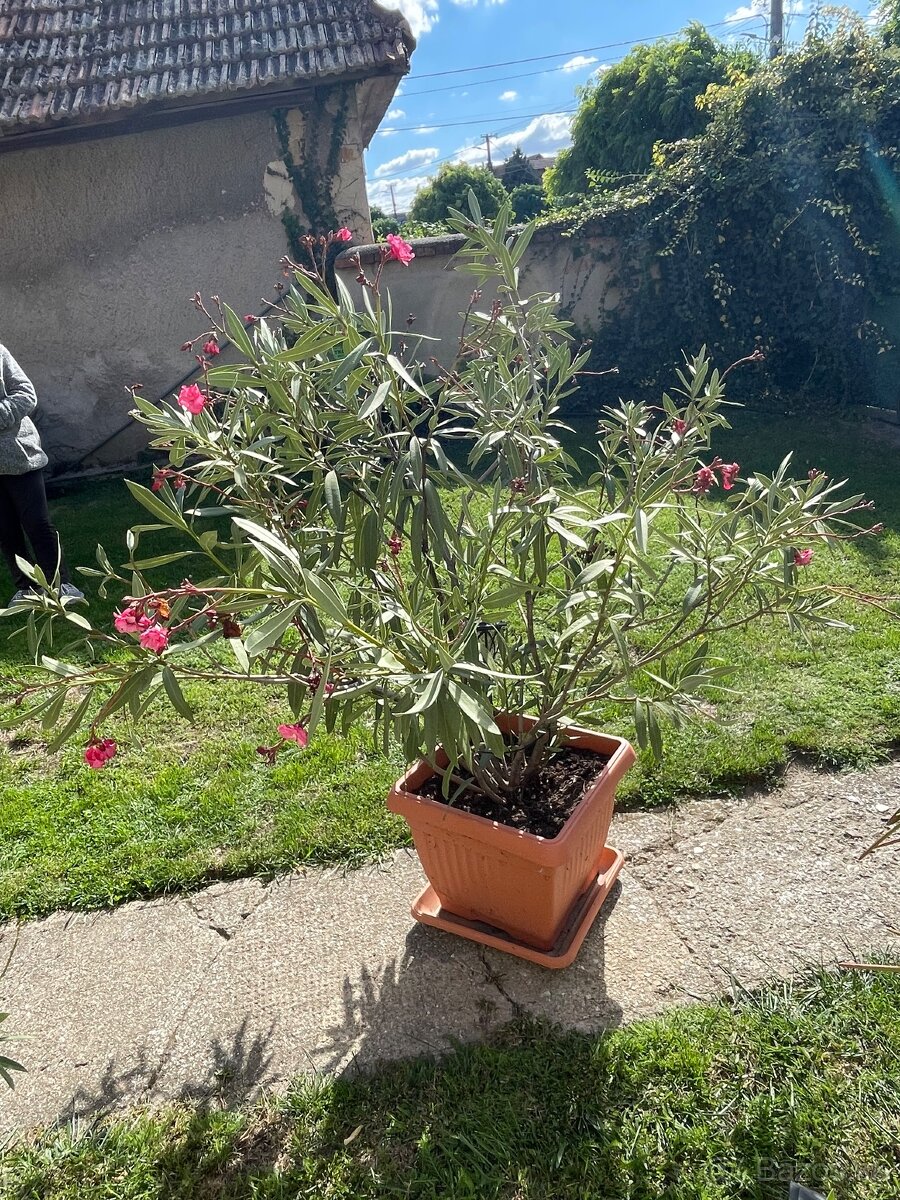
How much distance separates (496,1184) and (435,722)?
3.09ft

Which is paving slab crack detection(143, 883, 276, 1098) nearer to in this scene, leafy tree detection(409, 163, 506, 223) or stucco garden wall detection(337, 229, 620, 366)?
stucco garden wall detection(337, 229, 620, 366)

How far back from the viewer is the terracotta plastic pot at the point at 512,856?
1728 millimetres

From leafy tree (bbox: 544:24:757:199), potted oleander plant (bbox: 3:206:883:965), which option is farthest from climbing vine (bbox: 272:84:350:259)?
leafy tree (bbox: 544:24:757:199)

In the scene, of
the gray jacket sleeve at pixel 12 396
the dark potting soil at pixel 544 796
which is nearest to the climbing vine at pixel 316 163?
the gray jacket sleeve at pixel 12 396

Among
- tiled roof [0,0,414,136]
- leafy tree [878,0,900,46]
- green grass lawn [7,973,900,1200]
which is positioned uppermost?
tiled roof [0,0,414,136]

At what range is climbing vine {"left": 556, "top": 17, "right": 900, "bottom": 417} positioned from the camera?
599 centimetres

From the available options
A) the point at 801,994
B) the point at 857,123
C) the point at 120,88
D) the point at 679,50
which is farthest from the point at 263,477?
the point at 679,50

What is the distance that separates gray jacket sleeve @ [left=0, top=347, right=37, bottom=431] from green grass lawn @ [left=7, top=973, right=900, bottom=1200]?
3.06 metres

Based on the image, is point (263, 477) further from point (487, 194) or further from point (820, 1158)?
point (487, 194)

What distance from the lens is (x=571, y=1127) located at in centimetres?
153

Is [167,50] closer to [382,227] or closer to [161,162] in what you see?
[161,162]

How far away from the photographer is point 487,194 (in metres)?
16.4

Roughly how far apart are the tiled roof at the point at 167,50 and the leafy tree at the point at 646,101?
6942mm

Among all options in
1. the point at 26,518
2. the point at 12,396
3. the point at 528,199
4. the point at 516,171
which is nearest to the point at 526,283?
the point at 12,396
